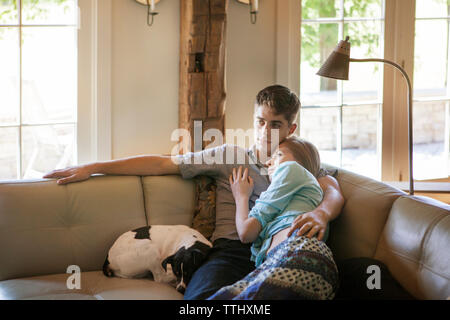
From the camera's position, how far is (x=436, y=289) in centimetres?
205

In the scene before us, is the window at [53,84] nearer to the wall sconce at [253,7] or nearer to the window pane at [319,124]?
the wall sconce at [253,7]

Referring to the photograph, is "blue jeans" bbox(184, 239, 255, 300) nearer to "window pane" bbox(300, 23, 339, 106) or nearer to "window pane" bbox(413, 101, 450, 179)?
"window pane" bbox(300, 23, 339, 106)

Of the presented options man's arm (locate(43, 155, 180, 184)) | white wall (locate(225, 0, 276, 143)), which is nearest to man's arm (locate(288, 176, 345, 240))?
man's arm (locate(43, 155, 180, 184))

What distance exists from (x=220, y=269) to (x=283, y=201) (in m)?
0.38

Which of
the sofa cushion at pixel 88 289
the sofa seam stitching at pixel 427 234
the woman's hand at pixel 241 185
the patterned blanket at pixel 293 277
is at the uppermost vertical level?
the woman's hand at pixel 241 185

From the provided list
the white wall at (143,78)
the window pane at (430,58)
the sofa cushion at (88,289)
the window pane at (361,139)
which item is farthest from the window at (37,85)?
the window pane at (430,58)

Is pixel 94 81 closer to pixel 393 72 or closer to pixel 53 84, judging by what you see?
pixel 53 84

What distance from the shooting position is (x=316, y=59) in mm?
3920

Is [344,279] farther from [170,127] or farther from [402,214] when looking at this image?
[170,127]

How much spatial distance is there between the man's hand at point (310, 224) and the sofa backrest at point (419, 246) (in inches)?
11.0

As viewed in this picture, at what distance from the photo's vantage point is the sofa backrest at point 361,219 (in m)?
2.43

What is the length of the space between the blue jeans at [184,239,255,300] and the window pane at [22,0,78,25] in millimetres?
1644

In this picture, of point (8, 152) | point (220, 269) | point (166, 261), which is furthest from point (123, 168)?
point (8, 152)

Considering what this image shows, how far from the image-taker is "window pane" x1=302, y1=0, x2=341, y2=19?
3.84m
